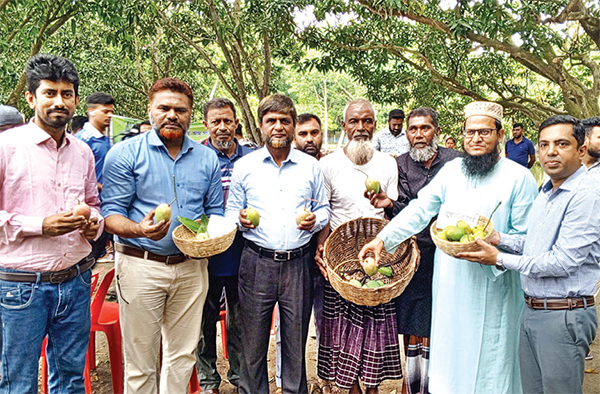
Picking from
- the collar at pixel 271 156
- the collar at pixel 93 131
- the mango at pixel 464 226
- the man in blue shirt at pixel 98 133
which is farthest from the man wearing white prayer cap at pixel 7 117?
the mango at pixel 464 226

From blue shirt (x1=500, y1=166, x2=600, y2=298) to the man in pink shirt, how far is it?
265 centimetres

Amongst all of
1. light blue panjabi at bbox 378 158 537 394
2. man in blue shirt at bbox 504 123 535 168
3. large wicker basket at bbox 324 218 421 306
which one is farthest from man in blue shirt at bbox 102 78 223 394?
man in blue shirt at bbox 504 123 535 168

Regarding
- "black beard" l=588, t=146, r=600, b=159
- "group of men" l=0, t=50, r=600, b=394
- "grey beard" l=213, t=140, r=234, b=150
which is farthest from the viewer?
"black beard" l=588, t=146, r=600, b=159

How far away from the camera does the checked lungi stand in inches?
146

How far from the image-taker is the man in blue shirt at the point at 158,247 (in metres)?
3.17

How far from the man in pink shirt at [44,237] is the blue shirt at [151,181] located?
9.5 inches

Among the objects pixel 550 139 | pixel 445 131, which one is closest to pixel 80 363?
pixel 550 139

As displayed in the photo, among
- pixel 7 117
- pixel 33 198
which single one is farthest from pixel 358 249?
pixel 7 117

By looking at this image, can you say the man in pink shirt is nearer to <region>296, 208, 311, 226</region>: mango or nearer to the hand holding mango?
<region>296, 208, 311, 226</region>: mango

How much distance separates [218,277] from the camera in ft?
12.9

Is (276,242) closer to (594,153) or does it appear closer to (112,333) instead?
(112,333)

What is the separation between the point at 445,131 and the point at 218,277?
9551 millimetres

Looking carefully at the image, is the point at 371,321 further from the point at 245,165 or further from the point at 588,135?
the point at 588,135

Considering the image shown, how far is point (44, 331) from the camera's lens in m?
2.80
